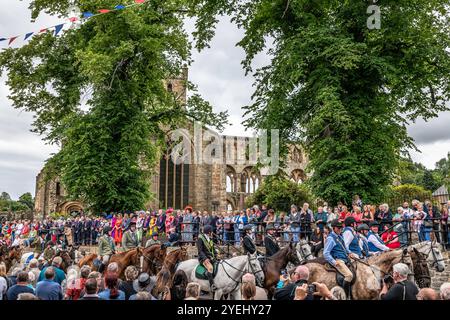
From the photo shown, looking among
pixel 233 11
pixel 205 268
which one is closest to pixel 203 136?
pixel 233 11

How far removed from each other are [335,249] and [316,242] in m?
5.31

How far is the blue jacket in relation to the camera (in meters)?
9.32

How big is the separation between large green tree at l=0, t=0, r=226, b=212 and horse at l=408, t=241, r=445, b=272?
18019 millimetres

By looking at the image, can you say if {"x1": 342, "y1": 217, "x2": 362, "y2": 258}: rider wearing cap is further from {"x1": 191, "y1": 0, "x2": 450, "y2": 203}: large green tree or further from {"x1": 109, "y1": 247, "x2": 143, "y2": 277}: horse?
{"x1": 191, "y1": 0, "x2": 450, "y2": 203}: large green tree

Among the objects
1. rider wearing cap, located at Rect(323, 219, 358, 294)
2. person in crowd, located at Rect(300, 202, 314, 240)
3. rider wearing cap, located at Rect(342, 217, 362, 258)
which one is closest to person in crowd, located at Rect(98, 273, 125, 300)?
rider wearing cap, located at Rect(323, 219, 358, 294)

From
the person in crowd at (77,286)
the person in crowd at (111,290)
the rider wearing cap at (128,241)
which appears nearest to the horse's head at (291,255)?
the person in crowd at (77,286)

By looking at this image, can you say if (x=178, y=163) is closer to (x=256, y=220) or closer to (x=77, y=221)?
(x=77, y=221)

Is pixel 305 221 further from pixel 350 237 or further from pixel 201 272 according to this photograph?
pixel 201 272

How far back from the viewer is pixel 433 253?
10469 millimetres

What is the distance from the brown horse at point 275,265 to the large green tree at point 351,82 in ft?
26.9

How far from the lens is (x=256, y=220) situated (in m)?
18.9

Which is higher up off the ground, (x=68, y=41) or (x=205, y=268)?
(x=68, y=41)
